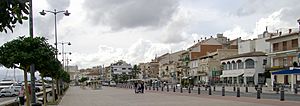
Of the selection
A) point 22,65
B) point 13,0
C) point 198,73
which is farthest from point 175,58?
point 13,0

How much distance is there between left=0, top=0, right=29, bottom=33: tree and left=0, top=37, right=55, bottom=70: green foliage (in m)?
10.4

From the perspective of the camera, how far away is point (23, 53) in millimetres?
15383

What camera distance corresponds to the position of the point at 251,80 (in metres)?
83.0

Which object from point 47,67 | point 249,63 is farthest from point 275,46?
point 47,67

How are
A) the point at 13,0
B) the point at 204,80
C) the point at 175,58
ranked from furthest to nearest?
the point at 175,58
the point at 204,80
the point at 13,0

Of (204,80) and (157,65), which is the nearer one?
(204,80)

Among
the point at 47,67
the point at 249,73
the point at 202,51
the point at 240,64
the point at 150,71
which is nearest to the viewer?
the point at 47,67

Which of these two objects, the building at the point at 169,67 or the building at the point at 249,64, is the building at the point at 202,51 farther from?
the building at the point at 249,64

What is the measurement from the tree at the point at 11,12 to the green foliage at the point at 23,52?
34.2 feet

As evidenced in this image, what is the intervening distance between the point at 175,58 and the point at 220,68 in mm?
49410

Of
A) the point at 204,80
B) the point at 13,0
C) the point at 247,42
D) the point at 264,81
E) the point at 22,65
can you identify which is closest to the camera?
the point at 13,0

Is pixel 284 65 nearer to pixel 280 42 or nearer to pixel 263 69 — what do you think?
pixel 280 42

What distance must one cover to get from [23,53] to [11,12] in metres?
10.7

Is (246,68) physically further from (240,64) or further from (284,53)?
(284,53)
